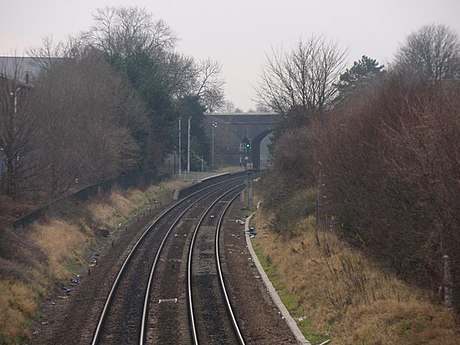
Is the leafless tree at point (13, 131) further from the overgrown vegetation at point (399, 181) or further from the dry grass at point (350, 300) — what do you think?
the dry grass at point (350, 300)

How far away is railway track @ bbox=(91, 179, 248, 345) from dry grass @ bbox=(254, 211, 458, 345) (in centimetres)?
211

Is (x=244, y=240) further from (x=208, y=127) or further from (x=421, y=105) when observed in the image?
(x=208, y=127)

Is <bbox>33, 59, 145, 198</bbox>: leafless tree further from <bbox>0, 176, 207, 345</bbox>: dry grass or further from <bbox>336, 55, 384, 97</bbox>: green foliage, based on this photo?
<bbox>336, 55, 384, 97</bbox>: green foliage

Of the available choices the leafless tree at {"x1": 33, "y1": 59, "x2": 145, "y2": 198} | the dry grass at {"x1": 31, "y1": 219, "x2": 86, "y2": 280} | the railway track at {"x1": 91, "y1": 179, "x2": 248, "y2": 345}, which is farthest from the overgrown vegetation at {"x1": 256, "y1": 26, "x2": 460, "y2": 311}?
the leafless tree at {"x1": 33, "y1": 59, "x2": 145, "y2": 198}

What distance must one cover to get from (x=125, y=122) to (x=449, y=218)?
112ft

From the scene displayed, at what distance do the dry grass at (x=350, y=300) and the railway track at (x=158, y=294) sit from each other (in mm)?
2109

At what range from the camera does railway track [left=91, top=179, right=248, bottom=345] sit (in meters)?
14.2

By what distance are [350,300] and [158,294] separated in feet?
18.5

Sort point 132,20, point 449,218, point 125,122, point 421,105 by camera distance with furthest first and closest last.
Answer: point 132,20 < point 125,122 < point 421,105 < point 449,218

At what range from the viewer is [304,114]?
36.9 meters

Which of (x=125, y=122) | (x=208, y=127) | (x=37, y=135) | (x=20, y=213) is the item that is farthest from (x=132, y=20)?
(x=20, y=213)

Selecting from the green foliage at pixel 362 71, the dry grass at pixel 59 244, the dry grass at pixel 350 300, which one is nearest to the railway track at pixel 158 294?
the dry grass at pixel 59 244

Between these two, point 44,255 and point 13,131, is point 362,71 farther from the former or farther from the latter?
point 44,255

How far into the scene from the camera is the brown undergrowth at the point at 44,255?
15.0 m
